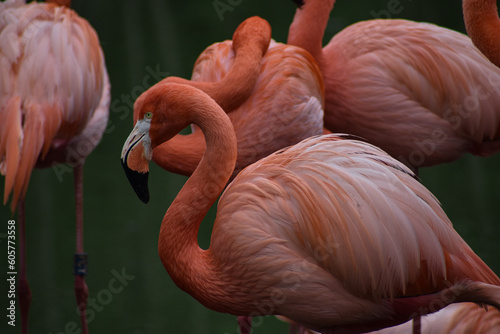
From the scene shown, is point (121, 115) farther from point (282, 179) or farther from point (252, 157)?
point (282, 179)

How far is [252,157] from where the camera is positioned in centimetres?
288

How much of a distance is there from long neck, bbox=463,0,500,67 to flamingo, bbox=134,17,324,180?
0.86 m

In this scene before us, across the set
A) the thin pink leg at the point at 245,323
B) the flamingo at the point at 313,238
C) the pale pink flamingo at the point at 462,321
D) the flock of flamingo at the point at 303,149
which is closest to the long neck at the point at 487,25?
the flock of flamingo at the point at 303,149

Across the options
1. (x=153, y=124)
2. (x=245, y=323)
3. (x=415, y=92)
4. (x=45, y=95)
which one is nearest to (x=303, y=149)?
(x=153, y=124)

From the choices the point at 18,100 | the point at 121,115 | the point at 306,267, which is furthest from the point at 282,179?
the point at 121,115

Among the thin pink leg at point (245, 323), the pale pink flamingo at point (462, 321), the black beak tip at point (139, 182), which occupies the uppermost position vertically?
the black beak tip at point (139, 182)

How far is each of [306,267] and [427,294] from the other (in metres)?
0.39

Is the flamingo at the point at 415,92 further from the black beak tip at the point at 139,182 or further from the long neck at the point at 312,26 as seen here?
the black beak tip at the point at 139,182

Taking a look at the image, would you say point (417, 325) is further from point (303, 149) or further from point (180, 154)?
point (180, 154)

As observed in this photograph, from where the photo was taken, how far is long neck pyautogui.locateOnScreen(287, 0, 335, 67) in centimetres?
333

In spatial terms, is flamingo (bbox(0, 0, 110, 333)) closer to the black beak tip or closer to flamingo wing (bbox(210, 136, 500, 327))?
the black beak tip

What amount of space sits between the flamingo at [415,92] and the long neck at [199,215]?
1154 mm

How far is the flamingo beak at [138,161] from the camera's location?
2.22 meters

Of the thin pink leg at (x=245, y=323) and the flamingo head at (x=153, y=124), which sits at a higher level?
the flamingo head at (x=153, y=124)
